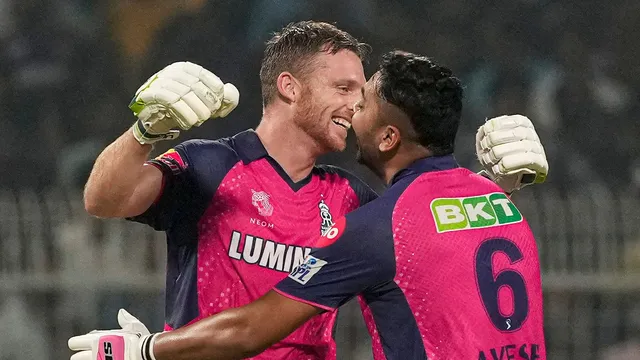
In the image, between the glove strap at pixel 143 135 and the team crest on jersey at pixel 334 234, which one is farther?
the glove strap at pixel 143 135

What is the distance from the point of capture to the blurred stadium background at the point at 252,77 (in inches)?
261

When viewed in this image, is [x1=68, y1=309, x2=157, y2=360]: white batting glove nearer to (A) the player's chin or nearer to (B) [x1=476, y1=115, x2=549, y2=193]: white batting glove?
(A) the player's chin

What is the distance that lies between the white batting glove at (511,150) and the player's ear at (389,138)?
697 mm

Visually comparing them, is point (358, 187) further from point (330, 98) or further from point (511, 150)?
point (511, 150)

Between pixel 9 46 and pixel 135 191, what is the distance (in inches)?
216

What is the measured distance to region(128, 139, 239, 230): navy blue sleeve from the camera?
3.55 m

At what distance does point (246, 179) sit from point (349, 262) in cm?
82

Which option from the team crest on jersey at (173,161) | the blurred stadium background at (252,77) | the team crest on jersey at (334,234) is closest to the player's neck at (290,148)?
the team crest on jersey at (173,161)

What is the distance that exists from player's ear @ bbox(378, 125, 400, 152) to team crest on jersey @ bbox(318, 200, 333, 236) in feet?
1.76

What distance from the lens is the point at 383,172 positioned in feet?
11.1

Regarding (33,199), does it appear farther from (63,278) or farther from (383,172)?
(383,172)

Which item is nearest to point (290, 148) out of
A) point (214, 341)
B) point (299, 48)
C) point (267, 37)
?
point (299, 48)

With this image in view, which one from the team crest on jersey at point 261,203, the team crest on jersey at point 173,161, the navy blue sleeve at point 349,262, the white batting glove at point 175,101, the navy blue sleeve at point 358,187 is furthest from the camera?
the navy blue sleeve at point 358,187

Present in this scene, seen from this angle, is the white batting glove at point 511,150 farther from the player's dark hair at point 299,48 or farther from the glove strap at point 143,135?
the glove strap at point 143,135
